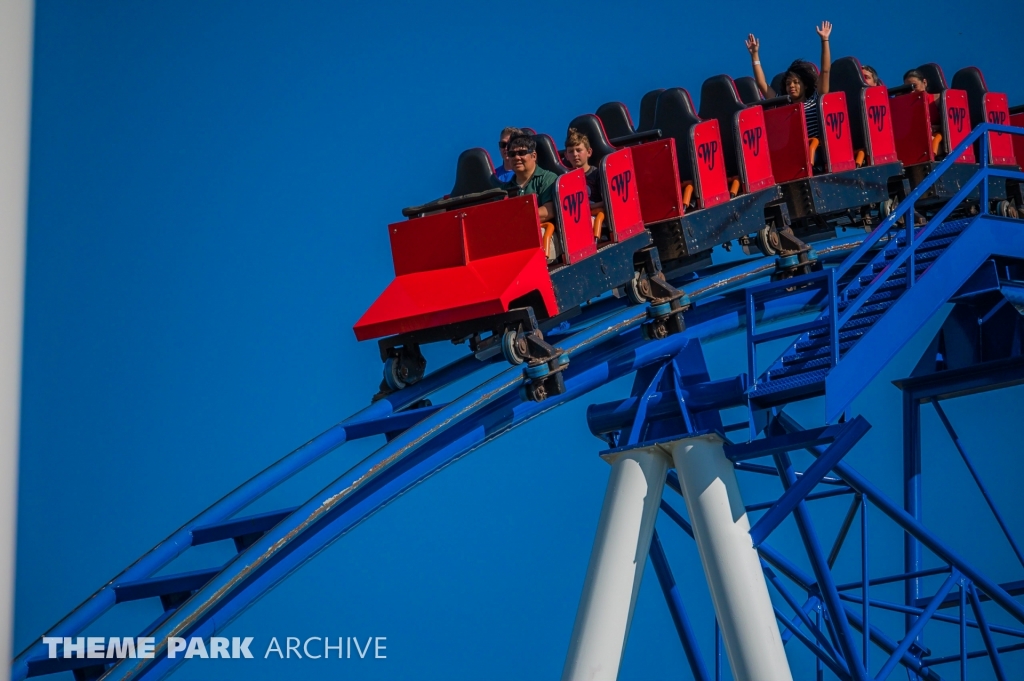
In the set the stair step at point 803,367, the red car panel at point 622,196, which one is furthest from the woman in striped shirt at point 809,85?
the stair step at point 803,367

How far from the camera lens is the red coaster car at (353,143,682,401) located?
4562 millimetres

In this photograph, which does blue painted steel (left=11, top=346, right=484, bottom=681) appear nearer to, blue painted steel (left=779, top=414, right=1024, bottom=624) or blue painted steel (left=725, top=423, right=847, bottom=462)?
blue painted steel (left=725, top=423, right=847, bottom=462)

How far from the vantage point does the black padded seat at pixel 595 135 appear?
588 cm

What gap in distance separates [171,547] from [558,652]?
26.8ft

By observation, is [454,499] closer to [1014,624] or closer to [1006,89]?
[1014,624]

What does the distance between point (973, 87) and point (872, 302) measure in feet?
11.7

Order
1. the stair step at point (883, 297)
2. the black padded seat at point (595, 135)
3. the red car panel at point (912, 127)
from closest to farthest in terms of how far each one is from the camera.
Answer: the stair step at point (883, 297), the black padded seat at point (595, 135), the red car panel at point (912, 127)

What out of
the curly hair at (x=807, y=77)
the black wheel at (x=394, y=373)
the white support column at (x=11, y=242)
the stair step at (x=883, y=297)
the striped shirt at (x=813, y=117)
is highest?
the curly hair at (x=807, y=77)

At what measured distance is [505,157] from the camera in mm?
5410

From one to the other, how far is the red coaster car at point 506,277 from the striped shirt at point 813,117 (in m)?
1.47

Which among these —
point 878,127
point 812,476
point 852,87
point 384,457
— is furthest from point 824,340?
point 852,87

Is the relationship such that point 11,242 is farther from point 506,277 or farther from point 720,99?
point 720,99

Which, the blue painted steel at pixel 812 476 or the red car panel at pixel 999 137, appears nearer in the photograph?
the blue painted steel at pixel 812 476

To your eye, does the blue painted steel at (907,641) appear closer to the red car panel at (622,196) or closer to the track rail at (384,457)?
the track rail at (384,457)
